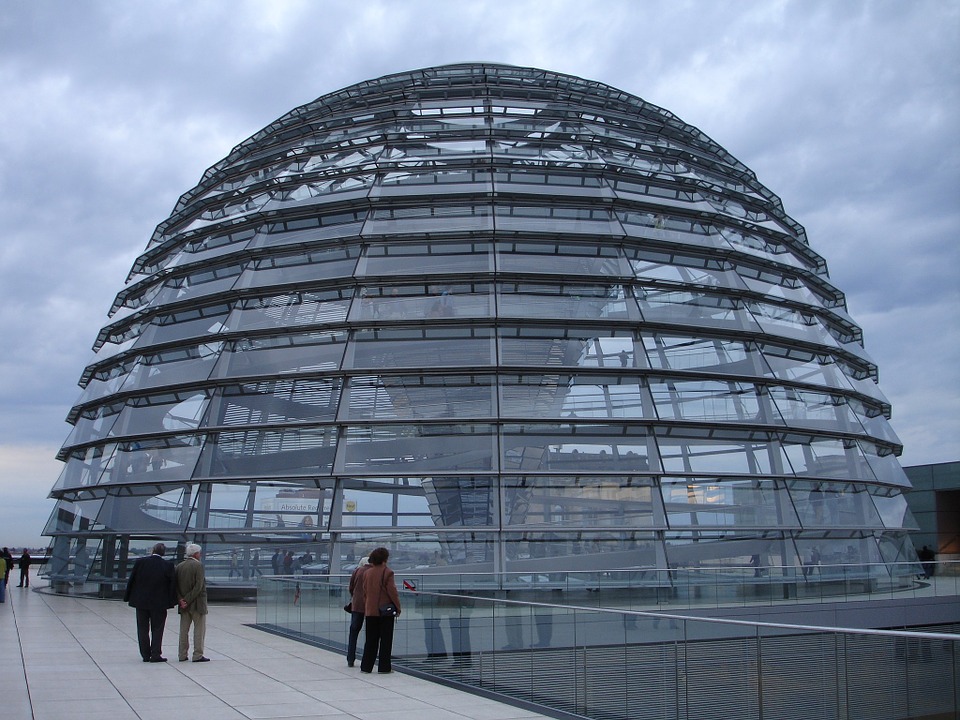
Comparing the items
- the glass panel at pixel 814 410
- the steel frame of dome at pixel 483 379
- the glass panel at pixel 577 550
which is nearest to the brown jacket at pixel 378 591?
the steel frame of dome at pixel 483 379

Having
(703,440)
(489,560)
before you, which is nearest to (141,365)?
(489,560)

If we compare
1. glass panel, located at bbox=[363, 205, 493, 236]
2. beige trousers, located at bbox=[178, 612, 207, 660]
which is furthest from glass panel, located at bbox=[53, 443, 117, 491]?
beige trousers, located at bbox=[178, 612, 207, 660]

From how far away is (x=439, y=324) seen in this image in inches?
764

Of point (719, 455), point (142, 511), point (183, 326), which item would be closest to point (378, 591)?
point (719, 455)

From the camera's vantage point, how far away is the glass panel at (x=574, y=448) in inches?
704

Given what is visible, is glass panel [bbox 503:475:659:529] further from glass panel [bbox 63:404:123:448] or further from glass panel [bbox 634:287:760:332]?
glass panel [bbox 63:404:123:448]

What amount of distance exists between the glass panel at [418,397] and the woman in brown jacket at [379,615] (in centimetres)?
784

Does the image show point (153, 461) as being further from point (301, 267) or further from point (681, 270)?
point (681, 270)

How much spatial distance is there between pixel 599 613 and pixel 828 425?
1341cm

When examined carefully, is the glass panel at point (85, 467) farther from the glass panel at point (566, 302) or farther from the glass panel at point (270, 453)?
the glass panel at point (566, 302)

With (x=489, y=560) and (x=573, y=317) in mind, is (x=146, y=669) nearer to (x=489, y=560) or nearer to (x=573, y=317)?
(x=489, y=560)

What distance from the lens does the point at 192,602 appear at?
11609mm

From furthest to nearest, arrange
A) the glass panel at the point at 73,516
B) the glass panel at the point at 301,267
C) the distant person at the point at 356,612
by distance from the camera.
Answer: the glass panel at the point at 301,267 < the glass panel at the point at 73,516 < the distant person at the point at 356,612

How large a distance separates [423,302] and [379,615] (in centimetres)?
1046
